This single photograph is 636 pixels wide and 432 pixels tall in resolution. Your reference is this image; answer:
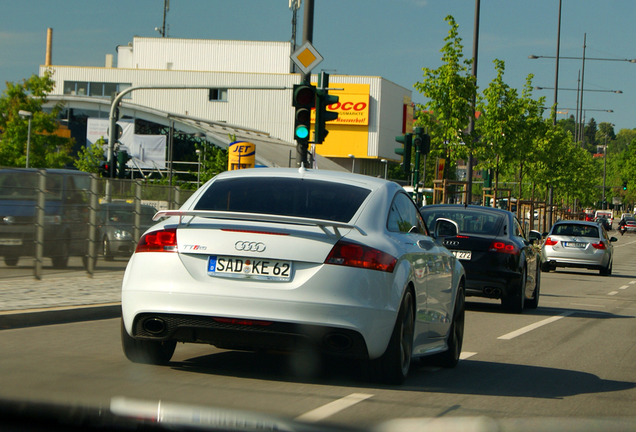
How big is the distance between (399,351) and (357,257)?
811 mm

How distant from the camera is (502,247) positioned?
531 inches

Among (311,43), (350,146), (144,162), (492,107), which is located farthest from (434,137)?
(350,146)

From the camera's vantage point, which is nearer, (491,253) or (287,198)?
(287,198)

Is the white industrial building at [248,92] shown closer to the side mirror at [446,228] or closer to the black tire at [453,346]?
the side mirror at [446,228]

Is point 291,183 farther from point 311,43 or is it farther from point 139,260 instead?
point 311,43

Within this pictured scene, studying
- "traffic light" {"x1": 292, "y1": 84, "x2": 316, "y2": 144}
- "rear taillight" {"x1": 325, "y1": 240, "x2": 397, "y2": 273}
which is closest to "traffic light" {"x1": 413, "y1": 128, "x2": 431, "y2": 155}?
"traffic light" {"x1": 292, "y1": 84, "x2": 316, "y2": 144}

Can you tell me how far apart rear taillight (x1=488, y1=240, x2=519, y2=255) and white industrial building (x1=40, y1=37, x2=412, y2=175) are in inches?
2722

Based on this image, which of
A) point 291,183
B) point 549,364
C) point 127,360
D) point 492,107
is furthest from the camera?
point 492,107

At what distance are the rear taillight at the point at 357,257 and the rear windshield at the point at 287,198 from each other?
445mm

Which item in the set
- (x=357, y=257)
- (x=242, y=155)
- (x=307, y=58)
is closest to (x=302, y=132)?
(x=307, y=58)

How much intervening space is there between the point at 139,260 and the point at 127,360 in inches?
57.4

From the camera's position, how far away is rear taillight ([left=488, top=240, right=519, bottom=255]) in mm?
13484

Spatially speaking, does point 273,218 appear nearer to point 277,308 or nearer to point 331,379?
point 277,308

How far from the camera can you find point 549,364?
Answer: 838 centimetres
